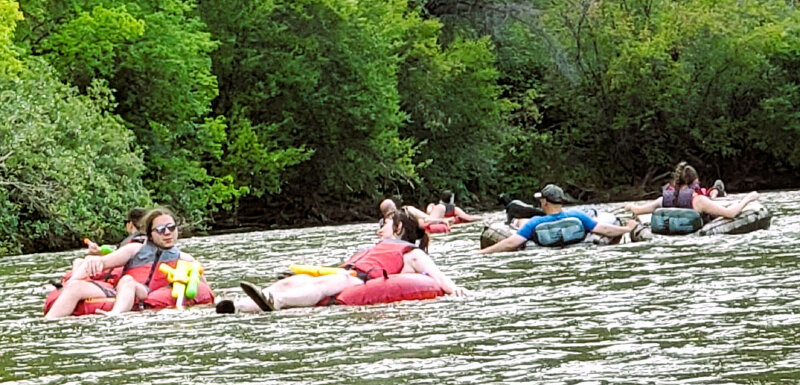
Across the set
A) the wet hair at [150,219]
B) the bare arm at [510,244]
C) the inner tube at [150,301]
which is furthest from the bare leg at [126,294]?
the bare arm at [510,244]

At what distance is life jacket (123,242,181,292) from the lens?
43.7 feet

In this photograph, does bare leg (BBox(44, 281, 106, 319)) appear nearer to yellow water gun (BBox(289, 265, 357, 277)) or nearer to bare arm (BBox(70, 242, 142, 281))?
bare arm (BBox(70, 242, 142, 281))

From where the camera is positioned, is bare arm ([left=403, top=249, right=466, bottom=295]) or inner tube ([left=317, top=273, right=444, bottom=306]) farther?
bare arm ([left=403, top=249, right=466, bottom=295])

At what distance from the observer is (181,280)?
13234 millimetres

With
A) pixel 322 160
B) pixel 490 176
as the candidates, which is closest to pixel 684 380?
pixel 322 160

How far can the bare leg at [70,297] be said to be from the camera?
42.9 ft

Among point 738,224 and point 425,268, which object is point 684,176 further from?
point 425,268

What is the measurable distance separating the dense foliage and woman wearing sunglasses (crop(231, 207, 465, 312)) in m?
14.6

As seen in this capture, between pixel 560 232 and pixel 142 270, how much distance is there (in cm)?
688

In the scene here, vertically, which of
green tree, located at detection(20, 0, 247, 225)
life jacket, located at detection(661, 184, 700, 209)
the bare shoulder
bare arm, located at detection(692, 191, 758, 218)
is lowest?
bare arm, located at detection(692, 191, 758, 218)

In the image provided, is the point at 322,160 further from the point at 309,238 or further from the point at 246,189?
the point at 309,238

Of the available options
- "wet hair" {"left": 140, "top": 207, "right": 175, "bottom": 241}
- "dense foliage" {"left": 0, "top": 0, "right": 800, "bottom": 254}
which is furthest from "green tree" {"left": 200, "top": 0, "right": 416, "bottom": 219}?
"wet hair" {"left": 140, "top": 207, "right": 175, "bottom": 241}

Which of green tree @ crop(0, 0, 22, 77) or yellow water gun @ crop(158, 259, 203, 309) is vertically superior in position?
green tree @ crop(0, 0, 22, 77)

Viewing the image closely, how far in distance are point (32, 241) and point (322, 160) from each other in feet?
48.5
